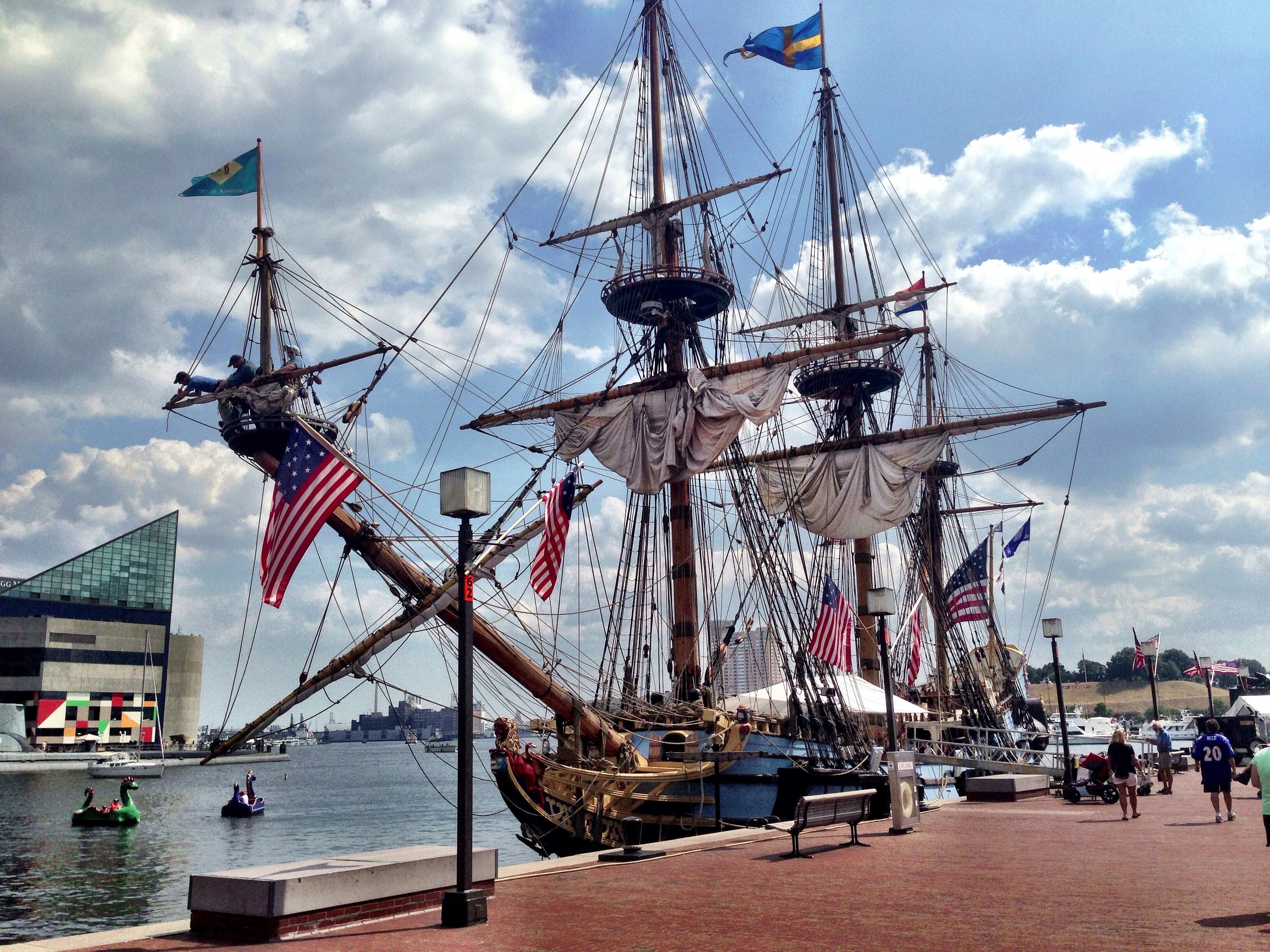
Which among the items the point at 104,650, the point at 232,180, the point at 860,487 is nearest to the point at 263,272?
the point at 232,180

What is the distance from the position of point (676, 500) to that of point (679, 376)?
4034 millimetres

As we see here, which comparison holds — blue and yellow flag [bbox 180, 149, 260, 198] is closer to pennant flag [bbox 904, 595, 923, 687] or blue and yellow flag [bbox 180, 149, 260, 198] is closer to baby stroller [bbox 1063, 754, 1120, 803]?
baby stroller [bbox 1063, 754, 1120, 803]

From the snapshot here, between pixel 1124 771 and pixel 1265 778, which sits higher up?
pixel 1265 778

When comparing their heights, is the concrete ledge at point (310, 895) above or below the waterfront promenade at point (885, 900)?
above

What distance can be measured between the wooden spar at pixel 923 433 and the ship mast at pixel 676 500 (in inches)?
194

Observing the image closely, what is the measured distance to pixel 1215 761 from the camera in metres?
16.6

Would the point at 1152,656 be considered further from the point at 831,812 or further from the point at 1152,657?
the point at 831,812

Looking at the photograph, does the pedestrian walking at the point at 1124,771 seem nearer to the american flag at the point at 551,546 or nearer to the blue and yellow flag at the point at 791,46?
the american flag at the point at 551,546

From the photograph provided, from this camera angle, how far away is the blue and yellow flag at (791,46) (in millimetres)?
38125

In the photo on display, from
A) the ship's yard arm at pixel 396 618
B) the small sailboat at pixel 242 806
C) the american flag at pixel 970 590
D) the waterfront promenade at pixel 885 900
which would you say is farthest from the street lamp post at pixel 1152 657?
the small sailboat at pixel 242 806

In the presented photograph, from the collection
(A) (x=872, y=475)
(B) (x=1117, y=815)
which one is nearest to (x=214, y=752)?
(B) (x=1117, y=815)

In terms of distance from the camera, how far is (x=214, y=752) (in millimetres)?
20141

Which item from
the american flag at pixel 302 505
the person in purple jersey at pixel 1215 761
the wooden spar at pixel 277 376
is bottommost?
the person in purple jersey at pixel 1215 761

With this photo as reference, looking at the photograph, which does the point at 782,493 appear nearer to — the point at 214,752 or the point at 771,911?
the point at 214,752
